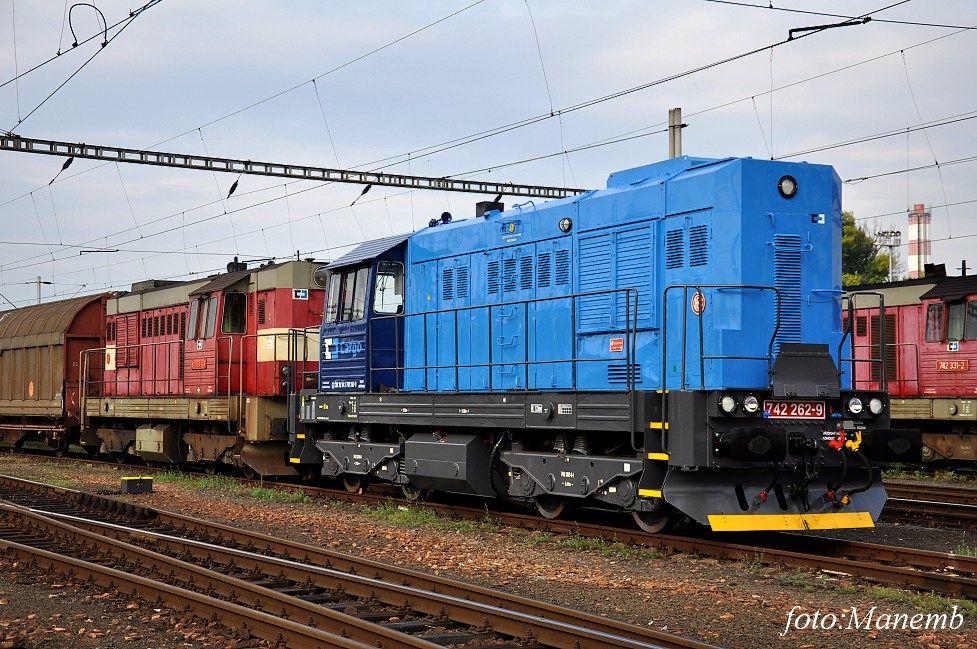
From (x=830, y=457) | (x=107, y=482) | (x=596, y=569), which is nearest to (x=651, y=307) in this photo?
(x=830, y=457)

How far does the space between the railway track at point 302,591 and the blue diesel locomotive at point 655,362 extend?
9.62ft

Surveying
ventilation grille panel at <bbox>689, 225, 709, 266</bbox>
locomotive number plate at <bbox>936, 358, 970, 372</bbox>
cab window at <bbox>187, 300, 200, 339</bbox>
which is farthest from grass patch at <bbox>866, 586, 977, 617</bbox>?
cab window at <bbox>187, 300, 200, 339</bbox>

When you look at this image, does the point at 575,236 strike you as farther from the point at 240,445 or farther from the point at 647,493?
the point at 240,445

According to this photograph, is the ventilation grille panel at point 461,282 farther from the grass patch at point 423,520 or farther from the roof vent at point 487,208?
the grass patch at point 423,520

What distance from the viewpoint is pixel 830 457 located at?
32.3 ft

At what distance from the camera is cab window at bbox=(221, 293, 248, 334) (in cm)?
1911

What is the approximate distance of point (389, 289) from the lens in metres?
14.6

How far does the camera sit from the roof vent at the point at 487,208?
44.9ft

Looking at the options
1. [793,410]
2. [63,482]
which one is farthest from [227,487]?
[793,410]

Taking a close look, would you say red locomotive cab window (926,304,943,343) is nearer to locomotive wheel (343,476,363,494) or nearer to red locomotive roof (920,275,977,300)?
red locomotive roof (920,275,977,300)

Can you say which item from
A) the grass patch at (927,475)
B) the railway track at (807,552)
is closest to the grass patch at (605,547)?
the railway track at (807,552)

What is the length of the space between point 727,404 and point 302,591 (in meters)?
4.13

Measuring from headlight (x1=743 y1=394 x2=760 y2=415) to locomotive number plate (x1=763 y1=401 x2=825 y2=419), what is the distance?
0.66ft

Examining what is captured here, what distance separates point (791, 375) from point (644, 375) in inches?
63.6
